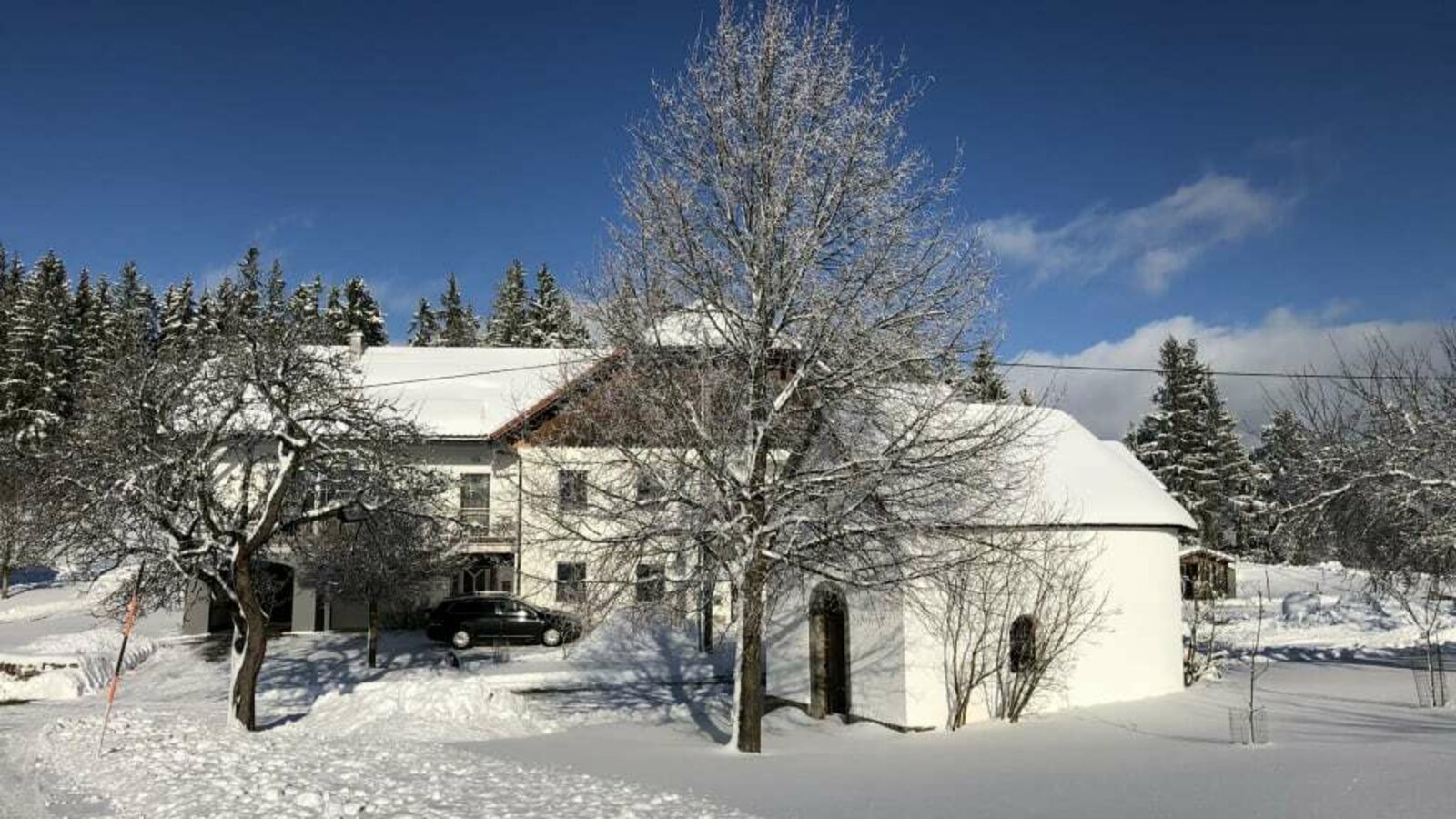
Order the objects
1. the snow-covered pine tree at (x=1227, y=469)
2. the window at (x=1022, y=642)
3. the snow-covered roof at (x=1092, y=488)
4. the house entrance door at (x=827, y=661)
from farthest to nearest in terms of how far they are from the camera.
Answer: the snow-covered pine tree at (x=1227, y=469), the house entrance door at (x=827, y=661), the snow-covered roof at (x=1092, y=488), the window at (x=1022, y=642)

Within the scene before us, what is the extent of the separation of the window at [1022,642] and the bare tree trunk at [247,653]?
1326cm

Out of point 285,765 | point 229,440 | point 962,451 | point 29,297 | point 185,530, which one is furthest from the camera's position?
point 29,297

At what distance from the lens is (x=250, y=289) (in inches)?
768

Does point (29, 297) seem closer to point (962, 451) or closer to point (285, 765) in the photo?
point (285, 765)

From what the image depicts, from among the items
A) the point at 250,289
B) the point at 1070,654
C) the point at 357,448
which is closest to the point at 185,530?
the point at 357,448

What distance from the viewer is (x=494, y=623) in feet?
96.5

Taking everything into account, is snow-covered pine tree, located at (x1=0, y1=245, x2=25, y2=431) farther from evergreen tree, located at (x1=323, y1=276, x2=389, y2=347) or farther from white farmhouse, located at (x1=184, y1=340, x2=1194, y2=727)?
white farmhouse, located at (x1=184, y1=340, x2=1194, y2=727)

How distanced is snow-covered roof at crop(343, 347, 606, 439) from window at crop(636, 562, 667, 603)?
15.8 m

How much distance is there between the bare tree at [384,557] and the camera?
20.4m

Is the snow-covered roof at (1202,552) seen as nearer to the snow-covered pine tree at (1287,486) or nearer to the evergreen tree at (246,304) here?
the snow-covered pine tree at (1287,486)

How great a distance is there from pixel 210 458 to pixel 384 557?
19.5ft

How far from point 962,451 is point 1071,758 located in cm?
431

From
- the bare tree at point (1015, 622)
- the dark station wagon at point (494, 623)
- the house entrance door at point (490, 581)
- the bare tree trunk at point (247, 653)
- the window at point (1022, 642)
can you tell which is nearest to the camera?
the bare tree trunk at point (247, 653)

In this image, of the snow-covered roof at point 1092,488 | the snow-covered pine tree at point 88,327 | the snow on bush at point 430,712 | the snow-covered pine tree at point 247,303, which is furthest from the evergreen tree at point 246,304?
the snow-covered pine tree at point 88,327
